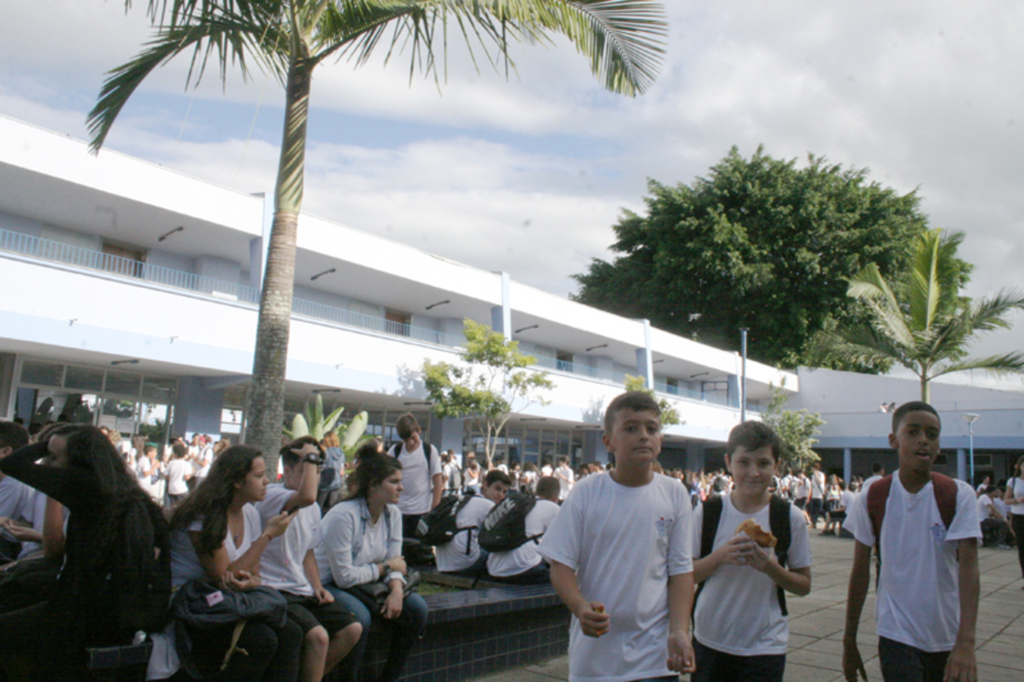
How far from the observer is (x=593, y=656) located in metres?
2.69

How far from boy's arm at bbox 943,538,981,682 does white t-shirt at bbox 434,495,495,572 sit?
4.45 metres

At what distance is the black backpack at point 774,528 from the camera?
3.30 metres

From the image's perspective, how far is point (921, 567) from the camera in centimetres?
312

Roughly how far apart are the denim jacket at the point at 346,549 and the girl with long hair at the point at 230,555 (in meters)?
0.54

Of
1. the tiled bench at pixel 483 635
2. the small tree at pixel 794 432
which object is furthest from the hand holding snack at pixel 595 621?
the small tree at pixel 794 432

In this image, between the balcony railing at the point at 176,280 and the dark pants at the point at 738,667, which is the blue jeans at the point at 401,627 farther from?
the balcony railing at the point at 176,280

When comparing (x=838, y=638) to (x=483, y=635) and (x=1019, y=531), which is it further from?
(x=1019, y=531)

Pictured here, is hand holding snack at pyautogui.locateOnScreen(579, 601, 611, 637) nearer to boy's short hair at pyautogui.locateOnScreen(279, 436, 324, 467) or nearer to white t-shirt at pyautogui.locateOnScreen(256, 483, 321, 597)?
white t-shirt at pyautogui.locateOnScreen(256, 483, 321, 597)

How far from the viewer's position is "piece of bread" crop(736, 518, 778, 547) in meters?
3.08

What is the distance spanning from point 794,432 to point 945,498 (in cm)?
3295

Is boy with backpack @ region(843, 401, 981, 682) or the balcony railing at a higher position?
the balcony railing

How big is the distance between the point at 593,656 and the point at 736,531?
92 cm

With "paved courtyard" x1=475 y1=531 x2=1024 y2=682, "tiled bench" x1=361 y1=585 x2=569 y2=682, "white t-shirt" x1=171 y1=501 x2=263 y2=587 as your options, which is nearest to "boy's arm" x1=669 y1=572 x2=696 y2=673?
"white t-shirt" x1=171 y1=501 x2=263 y2=587

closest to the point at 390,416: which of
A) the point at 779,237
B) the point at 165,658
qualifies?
the point at 165,658
